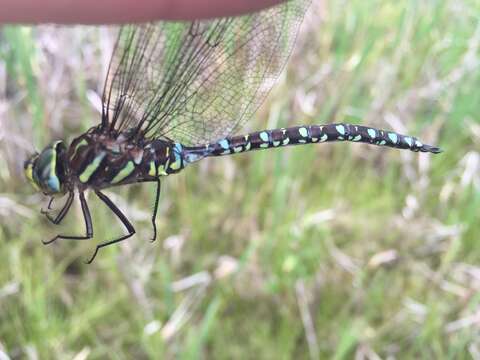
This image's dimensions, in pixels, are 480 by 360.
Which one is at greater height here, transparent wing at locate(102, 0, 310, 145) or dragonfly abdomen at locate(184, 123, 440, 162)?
transparent wing at locate(102, 0, 310, 145)

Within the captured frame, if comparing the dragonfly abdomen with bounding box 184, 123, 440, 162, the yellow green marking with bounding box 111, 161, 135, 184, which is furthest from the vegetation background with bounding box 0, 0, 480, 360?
the yellow green marking with bounding box 111, 161, 135, 184

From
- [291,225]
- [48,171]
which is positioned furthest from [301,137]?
[48,171]

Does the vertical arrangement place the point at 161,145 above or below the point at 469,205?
above

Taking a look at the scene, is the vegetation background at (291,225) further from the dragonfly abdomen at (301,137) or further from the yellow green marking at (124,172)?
the yellow green marking at (124,172)

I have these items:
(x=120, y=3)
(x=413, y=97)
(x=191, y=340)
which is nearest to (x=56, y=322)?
(x=191, y=340)

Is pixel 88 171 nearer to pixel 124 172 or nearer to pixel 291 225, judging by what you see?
pixel 124 172

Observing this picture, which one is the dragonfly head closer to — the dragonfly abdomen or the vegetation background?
the dragonfly abdomen

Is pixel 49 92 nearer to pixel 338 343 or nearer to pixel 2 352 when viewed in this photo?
pixel 2 352
